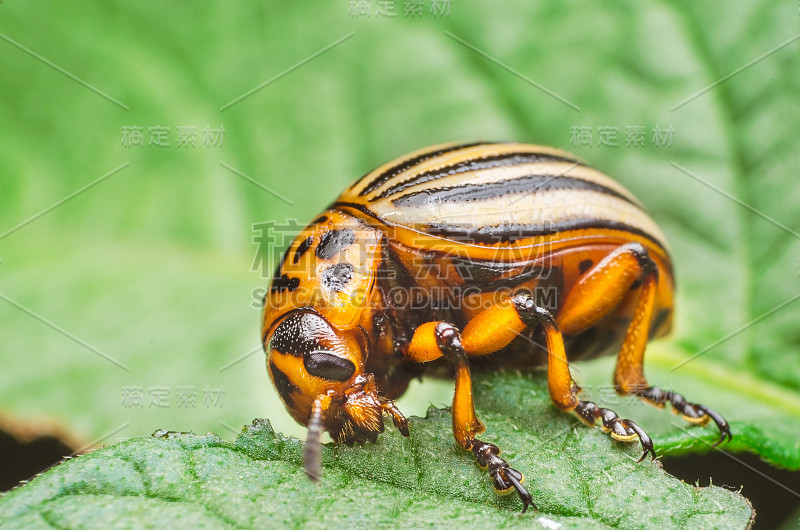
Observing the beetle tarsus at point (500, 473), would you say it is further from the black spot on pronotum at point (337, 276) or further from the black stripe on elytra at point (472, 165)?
the black stripe on elytra at point (472, 165)

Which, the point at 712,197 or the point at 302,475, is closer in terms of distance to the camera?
the point at 302,475

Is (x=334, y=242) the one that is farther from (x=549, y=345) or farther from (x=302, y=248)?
(x=549, y=345)

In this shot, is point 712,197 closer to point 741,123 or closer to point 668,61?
point 741,123

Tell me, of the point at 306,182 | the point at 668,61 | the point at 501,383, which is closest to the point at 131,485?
the point at 501,383

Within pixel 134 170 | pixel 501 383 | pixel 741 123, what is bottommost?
pixel 501 383

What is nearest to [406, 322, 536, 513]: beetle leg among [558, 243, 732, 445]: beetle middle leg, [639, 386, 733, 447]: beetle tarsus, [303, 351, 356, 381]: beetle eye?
[303, 351, 356, 381]: beetle eye

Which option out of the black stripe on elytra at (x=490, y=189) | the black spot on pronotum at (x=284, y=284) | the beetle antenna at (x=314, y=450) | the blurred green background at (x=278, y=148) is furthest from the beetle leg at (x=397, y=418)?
the blurred green background at (x=278, y=148)

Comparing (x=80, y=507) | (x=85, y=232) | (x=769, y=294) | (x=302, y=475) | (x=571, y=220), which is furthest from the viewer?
(x=85, y=232)
